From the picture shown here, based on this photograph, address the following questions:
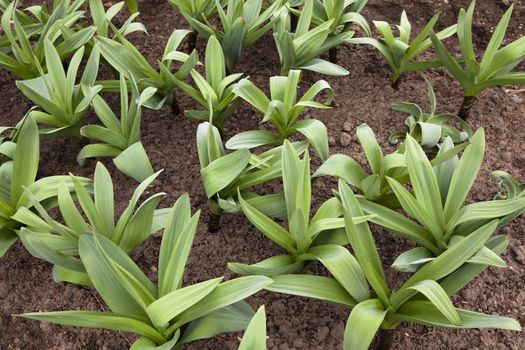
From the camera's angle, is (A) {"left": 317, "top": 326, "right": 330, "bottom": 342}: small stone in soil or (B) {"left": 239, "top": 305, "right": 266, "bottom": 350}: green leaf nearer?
(B) {"left": 239, "top": 305, "right": 266, "bottom": 350}: green leaf

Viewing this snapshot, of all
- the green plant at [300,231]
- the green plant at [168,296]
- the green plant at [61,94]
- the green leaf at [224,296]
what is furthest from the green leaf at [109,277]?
the green plant at [61,94]

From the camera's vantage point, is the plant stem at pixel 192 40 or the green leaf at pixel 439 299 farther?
the plant stem at pixel 192 40

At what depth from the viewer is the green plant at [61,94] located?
4.98ft

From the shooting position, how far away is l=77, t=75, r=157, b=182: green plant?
4.68 ft

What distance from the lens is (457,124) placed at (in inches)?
70.0

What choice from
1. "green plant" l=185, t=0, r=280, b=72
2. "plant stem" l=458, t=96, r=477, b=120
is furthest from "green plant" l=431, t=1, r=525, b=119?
"green plant" l=185, t=0, r=280, b=72

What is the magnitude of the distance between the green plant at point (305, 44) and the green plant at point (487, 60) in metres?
0.34

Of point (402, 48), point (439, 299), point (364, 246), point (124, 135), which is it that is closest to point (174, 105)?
point (124, 135)

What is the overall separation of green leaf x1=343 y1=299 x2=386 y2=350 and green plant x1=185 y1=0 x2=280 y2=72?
1026mm

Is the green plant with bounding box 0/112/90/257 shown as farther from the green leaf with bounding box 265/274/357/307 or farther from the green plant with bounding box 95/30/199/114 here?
the green leaf with bounding box 265/274/357/307

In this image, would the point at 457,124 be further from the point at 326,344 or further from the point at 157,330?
the point at 157,330

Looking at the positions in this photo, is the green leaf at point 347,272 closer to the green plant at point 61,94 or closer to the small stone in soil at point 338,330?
the small stone in soil at point 338,330

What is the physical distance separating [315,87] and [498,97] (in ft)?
2.61

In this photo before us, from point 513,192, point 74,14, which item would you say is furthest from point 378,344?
point 74,14
